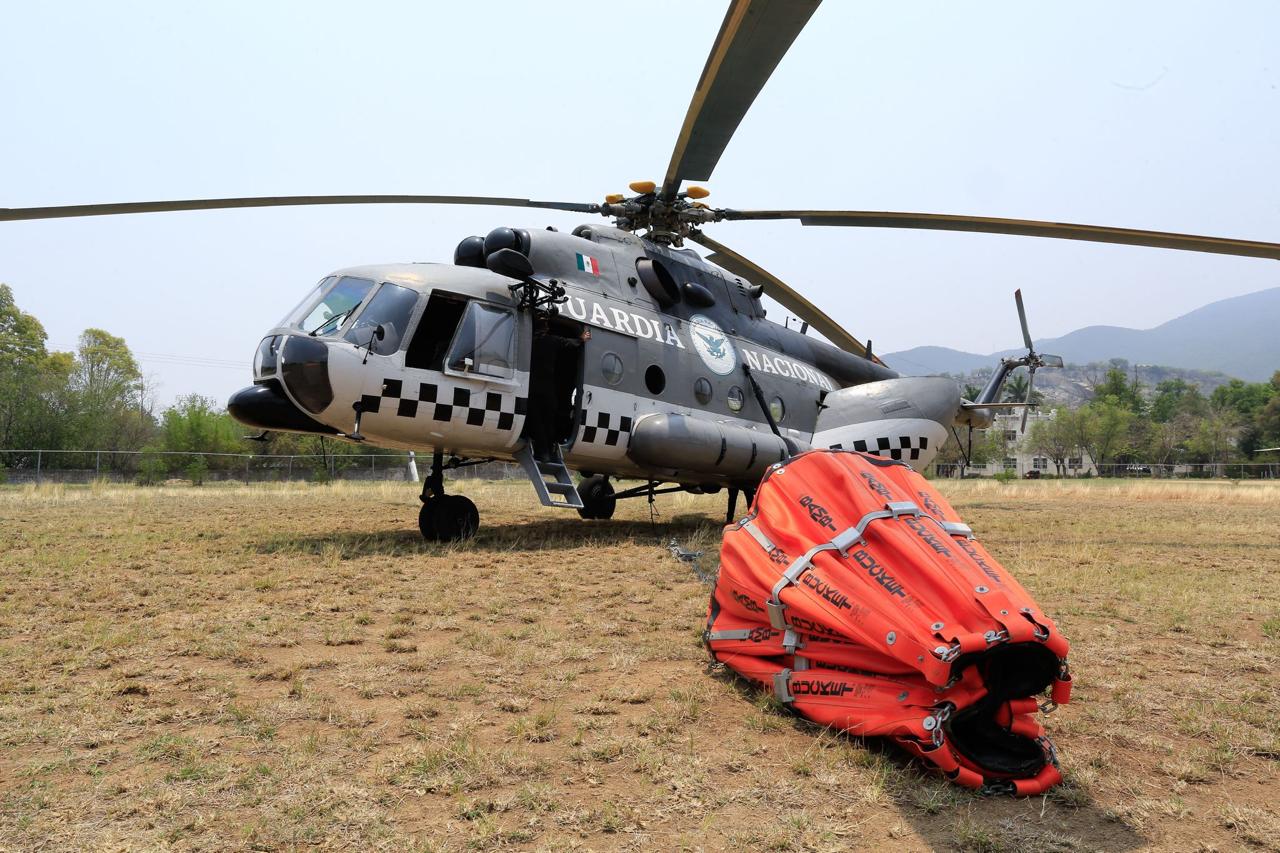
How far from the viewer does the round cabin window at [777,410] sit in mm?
12477

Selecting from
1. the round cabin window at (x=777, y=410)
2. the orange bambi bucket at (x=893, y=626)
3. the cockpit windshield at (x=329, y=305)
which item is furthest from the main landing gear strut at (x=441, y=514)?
the orange bambi bucket at (x=893, y=626)

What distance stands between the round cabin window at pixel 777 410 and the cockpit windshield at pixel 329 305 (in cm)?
638

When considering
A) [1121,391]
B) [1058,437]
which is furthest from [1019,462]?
[1058,437]

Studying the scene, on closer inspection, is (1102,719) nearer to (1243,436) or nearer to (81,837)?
(81,837)

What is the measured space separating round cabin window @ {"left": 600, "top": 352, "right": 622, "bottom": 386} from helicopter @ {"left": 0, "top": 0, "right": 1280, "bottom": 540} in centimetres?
2

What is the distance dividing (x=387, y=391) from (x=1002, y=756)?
6873 mm

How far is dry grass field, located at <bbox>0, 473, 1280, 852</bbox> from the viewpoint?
2.72 metres

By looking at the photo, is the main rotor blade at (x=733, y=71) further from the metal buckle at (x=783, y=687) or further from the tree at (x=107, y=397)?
the tree at (x=107, y=397)

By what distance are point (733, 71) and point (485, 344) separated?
3942mm

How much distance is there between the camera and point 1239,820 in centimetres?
284

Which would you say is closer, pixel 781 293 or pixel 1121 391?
pixel 781 293

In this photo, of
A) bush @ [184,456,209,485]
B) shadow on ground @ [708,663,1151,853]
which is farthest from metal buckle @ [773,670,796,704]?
bush @ [184,456,209,485]

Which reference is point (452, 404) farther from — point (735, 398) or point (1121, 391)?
point (1121, 391)

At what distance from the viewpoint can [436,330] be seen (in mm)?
9227
